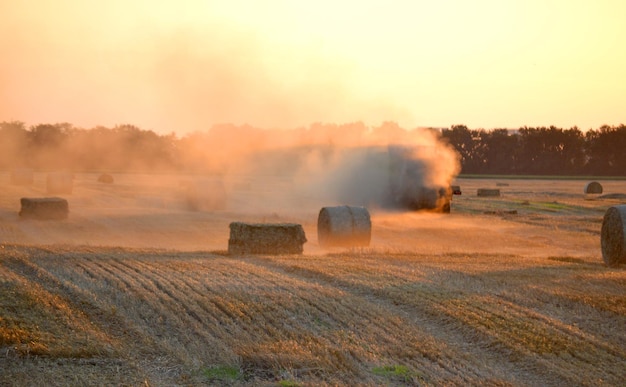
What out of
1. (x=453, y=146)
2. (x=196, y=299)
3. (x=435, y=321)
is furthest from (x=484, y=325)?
(x=453, y=146)

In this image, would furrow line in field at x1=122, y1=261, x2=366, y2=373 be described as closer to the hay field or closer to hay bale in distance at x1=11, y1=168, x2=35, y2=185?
the hay field

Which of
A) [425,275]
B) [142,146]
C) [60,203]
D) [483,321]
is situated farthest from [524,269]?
[142,146]

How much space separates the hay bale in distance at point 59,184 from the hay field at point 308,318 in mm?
26689

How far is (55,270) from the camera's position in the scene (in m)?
15.2

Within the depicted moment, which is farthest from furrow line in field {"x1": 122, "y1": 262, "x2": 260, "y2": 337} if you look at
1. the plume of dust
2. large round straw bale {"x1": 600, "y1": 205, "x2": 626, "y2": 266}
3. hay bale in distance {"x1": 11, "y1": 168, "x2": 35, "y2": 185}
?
hay bale in distance {"x1": 11, "y1": 168, "x2": 35, "y2": 185}

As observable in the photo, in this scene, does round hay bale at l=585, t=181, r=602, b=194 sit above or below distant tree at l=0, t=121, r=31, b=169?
below

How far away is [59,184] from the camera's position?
45.2m

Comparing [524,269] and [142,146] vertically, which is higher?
[142,146]

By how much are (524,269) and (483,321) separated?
5712 mm

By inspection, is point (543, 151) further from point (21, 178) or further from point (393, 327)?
point (393, 327)

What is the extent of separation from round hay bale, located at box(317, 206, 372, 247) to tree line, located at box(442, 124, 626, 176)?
7061cm

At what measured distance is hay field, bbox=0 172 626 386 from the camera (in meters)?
9.48

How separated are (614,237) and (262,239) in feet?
26.4

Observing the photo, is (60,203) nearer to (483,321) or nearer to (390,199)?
(390,199)
